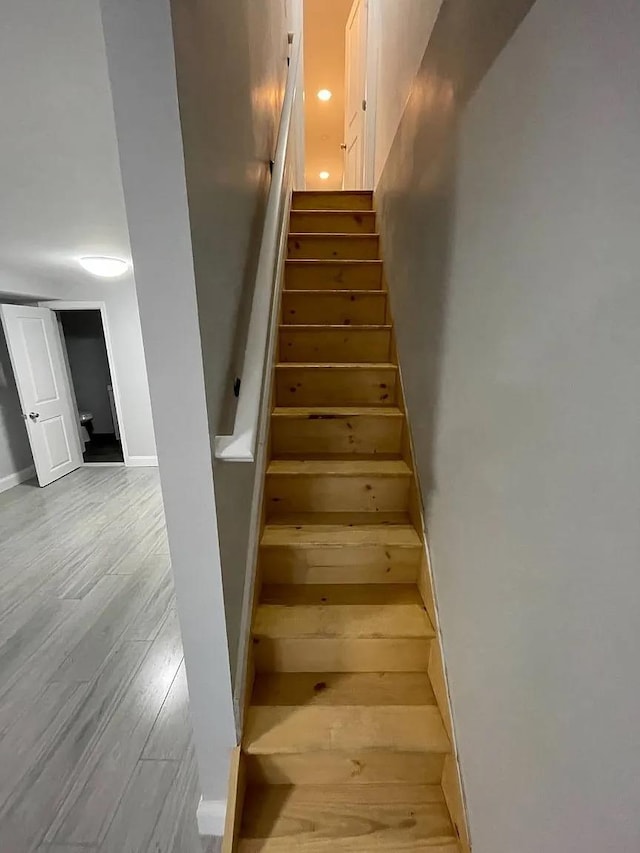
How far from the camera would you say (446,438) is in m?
1.26

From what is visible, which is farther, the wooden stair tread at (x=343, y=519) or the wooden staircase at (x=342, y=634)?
the wooden stair tread at (x=343, y=519)

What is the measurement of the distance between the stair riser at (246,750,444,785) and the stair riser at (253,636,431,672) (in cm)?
23

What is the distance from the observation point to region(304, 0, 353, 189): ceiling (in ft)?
15.3

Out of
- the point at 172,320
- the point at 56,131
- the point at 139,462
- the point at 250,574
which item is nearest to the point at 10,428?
the point at 139,462

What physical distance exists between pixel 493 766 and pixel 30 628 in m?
2.27

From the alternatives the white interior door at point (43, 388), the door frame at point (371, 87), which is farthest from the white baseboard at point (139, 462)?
the door frame at point (371, 87)

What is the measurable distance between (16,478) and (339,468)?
430 centimetres

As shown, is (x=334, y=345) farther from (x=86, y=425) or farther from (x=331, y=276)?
(x=86, y=425)

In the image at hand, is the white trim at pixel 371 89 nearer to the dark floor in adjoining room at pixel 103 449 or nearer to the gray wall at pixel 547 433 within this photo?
the gray wall at pixel 547 433

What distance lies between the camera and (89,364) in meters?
5.94

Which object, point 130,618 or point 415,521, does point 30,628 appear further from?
point 415,521

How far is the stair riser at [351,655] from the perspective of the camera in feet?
4.43

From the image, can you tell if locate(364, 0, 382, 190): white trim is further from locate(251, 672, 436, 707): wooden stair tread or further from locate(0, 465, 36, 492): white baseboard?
locate(0, 465, 36, 492): white baseboard

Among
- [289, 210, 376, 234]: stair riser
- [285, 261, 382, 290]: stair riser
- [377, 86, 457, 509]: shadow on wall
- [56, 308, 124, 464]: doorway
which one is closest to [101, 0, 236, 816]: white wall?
[377, 86, 457, 509]: shadow on wall
